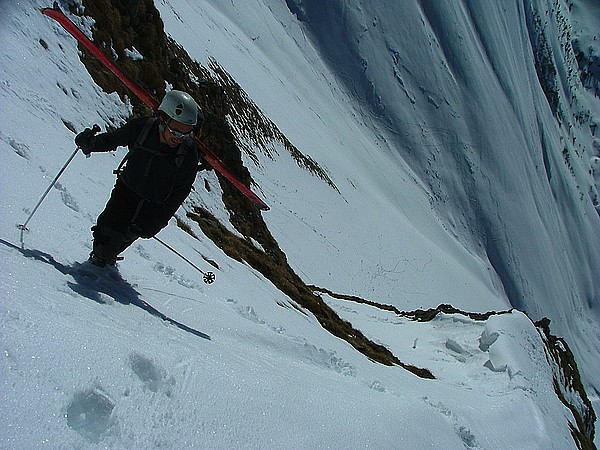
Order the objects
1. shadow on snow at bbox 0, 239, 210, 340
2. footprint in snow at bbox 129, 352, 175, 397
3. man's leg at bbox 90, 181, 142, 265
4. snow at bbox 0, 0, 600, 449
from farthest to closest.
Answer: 1. man's leg at bbox 90, 181, 142, 265
2. shadow on snow at bbox 0, 239, 210, 340
3. footprint in snow at bbox 129, 352, 175, 397
4. snow at bbox 0, 0, 600, 449

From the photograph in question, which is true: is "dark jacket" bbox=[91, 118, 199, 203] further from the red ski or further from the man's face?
the red ski

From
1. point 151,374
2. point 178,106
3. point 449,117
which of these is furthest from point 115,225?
point 449,117

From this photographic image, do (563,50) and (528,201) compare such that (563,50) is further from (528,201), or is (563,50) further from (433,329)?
(433,329)

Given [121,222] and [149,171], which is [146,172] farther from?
[121,222]

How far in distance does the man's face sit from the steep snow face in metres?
43.8

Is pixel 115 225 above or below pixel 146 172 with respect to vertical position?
below

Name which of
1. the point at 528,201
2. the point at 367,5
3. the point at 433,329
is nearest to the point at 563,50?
the point at 528,201

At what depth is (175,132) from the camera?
4387mm

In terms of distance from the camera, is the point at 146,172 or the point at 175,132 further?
the point at 146,172

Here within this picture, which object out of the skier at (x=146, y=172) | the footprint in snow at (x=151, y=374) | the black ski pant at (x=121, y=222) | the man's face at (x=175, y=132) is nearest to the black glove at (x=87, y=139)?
the skier at (x=146, y=172)

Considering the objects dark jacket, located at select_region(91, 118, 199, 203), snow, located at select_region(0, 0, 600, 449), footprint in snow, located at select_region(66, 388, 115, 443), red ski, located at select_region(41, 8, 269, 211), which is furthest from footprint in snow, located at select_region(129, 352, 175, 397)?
red ski, located at select_region(41, 8, 269, 211)

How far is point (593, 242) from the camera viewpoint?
311 ft

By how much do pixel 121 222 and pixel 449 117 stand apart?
69880mm

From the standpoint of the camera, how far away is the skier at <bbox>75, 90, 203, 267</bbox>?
444 cm
